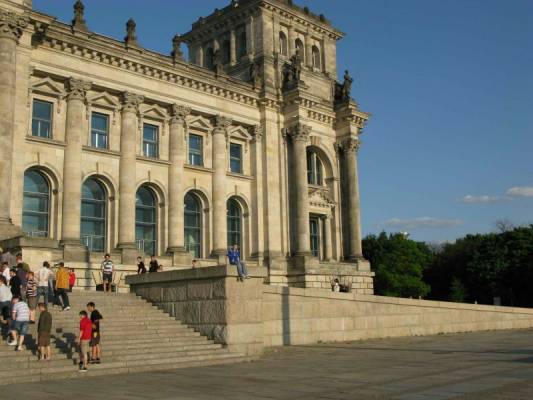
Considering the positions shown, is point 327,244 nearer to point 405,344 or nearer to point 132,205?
point 132,205

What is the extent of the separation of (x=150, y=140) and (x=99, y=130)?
3738 millimetres

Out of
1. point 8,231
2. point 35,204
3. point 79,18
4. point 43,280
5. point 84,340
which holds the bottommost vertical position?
point 84,340

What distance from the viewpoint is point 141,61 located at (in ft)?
123

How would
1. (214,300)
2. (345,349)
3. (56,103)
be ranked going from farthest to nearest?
(56,103) → (345,349) → (214,300)

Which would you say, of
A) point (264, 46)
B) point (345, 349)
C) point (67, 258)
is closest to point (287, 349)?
point (345, 349)

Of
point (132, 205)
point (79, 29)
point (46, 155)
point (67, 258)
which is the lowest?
point (67, 258)

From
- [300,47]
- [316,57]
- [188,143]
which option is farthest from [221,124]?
[316,57]

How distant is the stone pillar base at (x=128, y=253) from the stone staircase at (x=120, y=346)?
9.68 metres

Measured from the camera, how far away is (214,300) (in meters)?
22.0

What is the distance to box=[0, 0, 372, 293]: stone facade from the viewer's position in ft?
107

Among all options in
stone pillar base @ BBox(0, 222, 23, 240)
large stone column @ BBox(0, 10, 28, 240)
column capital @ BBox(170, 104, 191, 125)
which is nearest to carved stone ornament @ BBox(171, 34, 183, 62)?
column capital @ BBox(170, 104, 191, 125)

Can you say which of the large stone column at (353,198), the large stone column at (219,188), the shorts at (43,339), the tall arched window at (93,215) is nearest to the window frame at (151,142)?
the tall arched window at (93,215)

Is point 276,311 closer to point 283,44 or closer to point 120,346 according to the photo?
point 120,346

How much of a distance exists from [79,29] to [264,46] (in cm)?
1606
